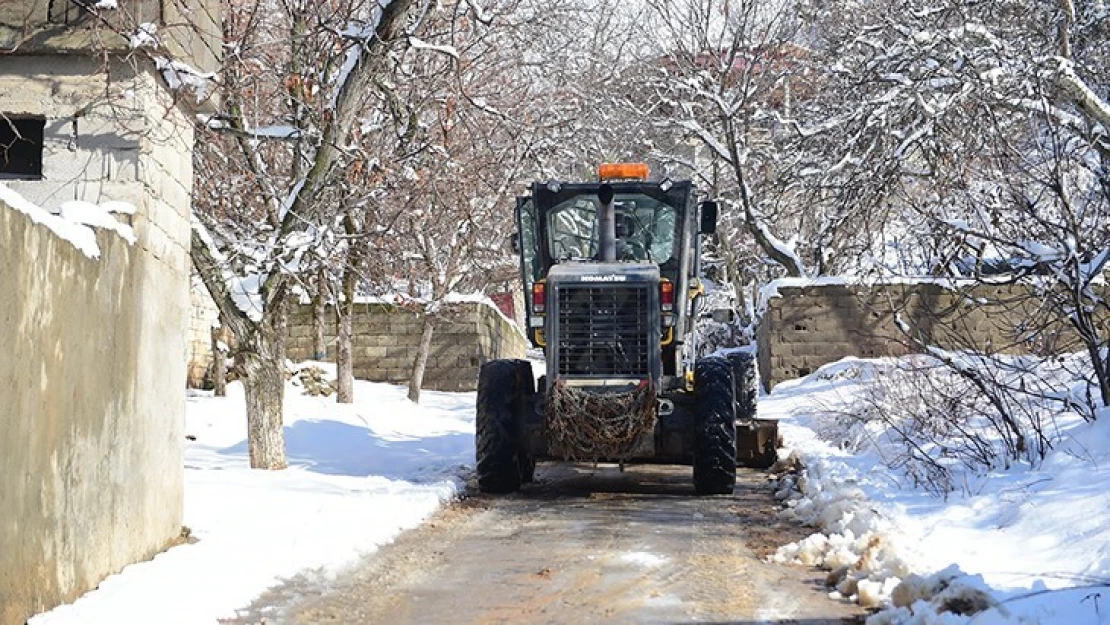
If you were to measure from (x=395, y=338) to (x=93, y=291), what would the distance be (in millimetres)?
18639

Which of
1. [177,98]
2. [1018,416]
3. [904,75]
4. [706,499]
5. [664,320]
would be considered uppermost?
[904,75]

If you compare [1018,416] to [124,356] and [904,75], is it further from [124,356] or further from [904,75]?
[124,356]

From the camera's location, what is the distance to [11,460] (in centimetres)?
567

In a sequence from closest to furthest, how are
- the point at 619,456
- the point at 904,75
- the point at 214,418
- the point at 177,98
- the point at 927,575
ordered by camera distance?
1. the point at 927,575
2. the point at 177,98
3. the point at 619,456
4. the point at 904,75
5. the point at 214,418

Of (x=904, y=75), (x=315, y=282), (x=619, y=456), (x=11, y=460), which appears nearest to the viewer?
(x=11, y=460)

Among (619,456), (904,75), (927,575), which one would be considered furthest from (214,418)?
(927,575)

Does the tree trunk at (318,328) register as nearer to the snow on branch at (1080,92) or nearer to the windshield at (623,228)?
the windshield at (623,228)

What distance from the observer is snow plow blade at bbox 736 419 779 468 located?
541 inches

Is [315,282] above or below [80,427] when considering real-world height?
above

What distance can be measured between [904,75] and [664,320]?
4764 millimetres

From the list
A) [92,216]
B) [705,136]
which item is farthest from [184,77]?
[705,136]

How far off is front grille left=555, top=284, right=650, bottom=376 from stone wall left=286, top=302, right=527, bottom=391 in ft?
42.5

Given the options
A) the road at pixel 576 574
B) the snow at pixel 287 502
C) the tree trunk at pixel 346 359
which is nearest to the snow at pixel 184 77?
the snow at pixel 287 502

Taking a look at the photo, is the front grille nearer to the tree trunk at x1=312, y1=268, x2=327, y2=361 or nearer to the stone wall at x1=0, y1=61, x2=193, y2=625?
the stone wall at x1=0, y1=61, x2=193, y2=625
